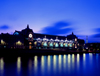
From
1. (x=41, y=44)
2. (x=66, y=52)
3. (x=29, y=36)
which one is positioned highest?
(x=29, y=36)

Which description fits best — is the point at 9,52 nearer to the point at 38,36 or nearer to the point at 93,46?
the point at 38,36

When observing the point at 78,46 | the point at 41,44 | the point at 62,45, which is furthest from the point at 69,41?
the point at 41,44

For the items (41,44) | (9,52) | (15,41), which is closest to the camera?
(9,52)

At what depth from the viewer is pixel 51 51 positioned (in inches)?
2532

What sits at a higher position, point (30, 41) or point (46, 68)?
point (30, 41)

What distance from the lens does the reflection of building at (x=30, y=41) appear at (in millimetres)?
58575

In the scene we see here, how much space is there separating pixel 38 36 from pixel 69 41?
30307 mm

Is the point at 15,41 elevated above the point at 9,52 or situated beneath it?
elevated above

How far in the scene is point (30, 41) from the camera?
66062 millimetres

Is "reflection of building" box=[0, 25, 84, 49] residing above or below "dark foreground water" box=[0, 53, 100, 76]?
above

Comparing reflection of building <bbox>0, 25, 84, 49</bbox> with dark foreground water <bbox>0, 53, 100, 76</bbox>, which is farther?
reflection of building <bbox>0, 25, 84, 49</bbox>

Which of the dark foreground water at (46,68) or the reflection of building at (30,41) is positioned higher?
the reflection of building at (30,41)

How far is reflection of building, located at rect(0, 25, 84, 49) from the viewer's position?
5858cm

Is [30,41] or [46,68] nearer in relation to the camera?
[46,68]
